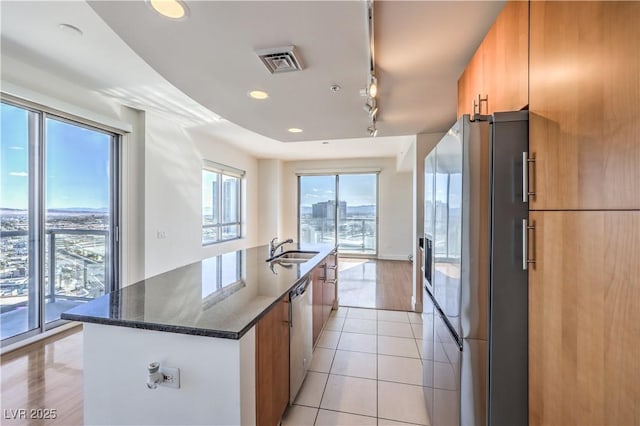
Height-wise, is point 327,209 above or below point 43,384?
above

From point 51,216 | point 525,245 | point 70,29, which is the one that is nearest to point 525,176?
point 525,245

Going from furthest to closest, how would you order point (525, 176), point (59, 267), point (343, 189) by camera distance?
1. point (343, 189)
2. point (59, 267)
3. point (525, 176)

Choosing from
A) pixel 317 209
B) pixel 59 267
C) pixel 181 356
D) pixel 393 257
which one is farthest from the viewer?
pixel 317 209

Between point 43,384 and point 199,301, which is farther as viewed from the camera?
point 43,384

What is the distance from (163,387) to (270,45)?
1769mm

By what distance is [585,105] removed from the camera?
29.0 inches

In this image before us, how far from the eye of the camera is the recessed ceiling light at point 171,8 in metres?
1.18

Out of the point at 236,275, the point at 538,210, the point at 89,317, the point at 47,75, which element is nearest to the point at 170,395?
the point at 89,317

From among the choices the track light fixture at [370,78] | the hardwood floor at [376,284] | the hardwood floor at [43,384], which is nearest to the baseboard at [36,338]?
the hardwood floor at [43,384]

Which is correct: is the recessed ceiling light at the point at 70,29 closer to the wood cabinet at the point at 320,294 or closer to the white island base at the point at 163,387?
the white island base at the point at 163,387

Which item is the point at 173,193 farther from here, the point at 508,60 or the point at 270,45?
the point at 508,60

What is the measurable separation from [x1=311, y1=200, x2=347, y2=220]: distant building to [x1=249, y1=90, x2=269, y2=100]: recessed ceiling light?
6000mm

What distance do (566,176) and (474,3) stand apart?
3.22 ft

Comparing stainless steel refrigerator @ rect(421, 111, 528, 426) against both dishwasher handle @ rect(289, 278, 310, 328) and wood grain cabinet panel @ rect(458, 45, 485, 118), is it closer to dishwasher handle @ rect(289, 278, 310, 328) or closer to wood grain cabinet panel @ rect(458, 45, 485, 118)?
wood grain cabinet panel @ rect(458, 45, 485, 118)
